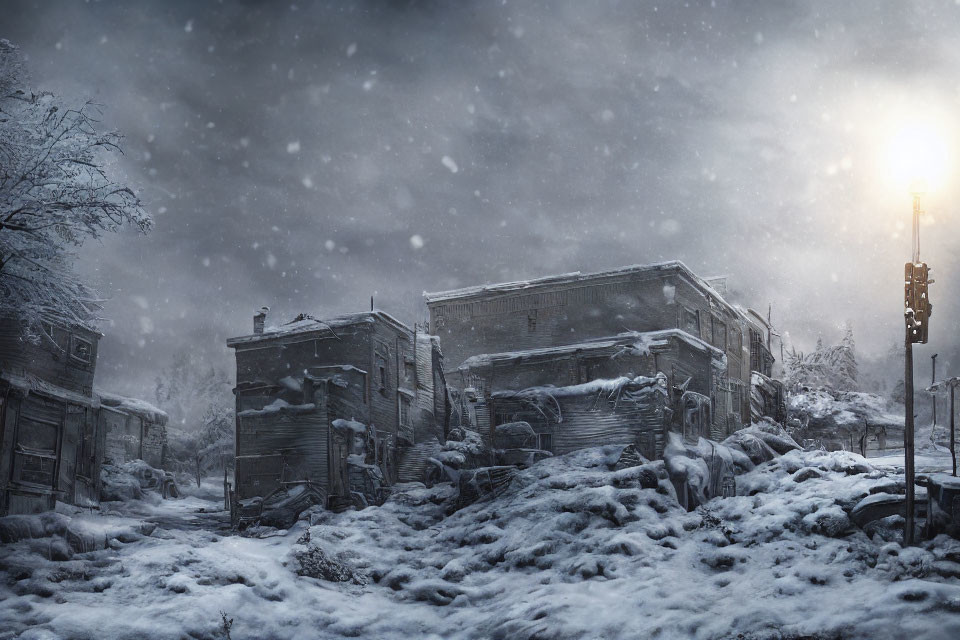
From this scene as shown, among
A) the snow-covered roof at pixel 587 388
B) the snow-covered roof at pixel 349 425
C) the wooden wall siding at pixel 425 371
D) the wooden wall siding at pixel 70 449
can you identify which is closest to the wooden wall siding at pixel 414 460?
the wooden wall siding at pixel 425 371

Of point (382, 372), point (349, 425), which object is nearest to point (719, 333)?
point (382, 372)

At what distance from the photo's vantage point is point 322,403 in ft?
122

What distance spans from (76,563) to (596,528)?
1554cm

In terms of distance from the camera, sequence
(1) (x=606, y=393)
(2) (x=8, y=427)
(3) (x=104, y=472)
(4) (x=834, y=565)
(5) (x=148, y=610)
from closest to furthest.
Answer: (5) (x=148, y=610)
(4) (x=834, y=565)
(2) (x=8, y=427)
(1) (x=606, y=393)
(3) (x=104, y=472)

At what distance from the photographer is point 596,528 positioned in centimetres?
2712

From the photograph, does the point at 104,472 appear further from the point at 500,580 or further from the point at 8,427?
the point at 500,580

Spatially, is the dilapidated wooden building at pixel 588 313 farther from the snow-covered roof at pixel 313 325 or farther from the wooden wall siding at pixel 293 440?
the wooden wall siding at pixel 293 440

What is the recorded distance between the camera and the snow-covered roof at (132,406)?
52469mm

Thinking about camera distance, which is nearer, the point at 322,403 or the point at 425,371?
the point at 322,403

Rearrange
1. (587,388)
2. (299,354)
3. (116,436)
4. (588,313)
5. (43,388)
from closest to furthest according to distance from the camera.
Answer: (43,388) < (587,388) < (299,354) < (588,313) < (116,436)

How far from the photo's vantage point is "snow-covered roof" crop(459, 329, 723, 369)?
38062mm

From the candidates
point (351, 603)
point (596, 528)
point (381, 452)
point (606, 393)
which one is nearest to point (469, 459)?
point (381, 452)

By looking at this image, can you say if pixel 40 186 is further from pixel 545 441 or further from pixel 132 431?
pixel 132 431

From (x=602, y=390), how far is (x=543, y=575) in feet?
49.0
